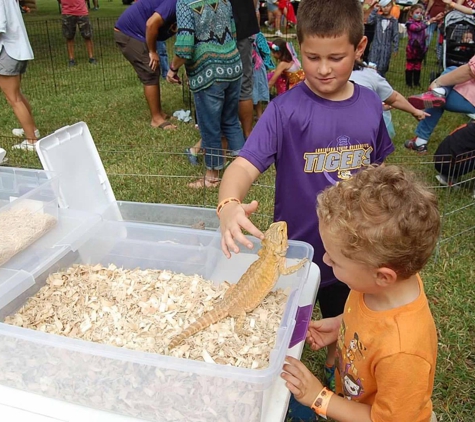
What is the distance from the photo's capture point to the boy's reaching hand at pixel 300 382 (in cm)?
120

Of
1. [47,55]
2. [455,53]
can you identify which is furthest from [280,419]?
[47,55]

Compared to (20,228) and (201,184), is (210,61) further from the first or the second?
(20,228)

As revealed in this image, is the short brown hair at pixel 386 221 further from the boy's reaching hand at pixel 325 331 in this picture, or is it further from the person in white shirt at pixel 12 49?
the person in white shirt at pixel 12 49

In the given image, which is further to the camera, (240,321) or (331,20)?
(331,20)

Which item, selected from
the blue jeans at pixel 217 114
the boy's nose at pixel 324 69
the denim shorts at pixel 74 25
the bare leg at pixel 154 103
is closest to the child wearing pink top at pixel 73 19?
the denim shorts at pixel 74 25

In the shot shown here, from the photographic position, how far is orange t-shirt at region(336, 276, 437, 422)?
3.71 feet

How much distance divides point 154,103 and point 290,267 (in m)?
4.92

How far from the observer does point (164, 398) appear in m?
1.09

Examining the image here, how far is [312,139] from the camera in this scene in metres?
1.80

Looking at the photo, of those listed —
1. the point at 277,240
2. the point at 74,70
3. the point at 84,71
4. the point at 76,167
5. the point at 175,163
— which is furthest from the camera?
the point at 74,70

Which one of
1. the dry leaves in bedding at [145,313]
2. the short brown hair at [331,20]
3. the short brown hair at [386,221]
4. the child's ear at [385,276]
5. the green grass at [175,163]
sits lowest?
the green grass at [175,163]

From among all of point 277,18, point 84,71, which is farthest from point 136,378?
point 277,18

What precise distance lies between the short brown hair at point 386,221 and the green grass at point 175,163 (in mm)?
1021

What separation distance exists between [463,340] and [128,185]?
111 inches
